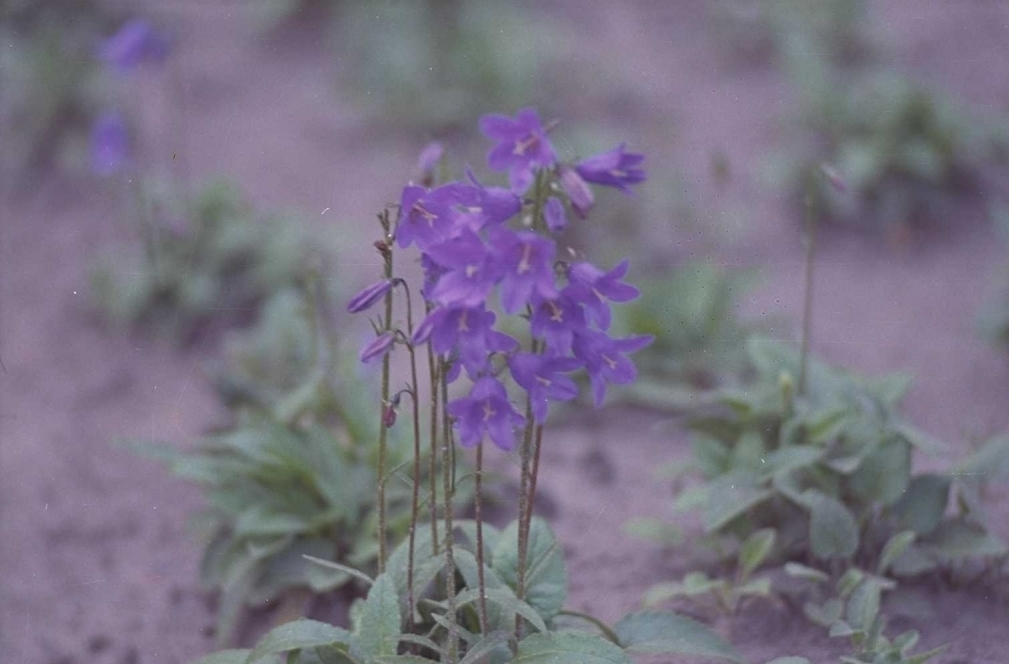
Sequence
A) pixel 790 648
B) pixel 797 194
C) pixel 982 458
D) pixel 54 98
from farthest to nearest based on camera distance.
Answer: pixel 54 98 → pixel 797 194 → pixel 982 458 → pixel 790 648

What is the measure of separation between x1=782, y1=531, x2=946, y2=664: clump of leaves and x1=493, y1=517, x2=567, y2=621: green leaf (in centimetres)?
62

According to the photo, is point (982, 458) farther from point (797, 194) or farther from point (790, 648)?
point (797, 194)

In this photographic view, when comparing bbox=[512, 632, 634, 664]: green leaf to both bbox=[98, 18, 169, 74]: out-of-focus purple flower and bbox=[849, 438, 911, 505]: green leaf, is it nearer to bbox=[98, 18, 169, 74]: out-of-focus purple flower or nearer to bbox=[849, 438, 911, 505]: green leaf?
bbox=[849, 438, 911, 505]: green leaf

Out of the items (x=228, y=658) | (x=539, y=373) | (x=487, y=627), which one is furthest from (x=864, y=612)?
(x=228, y=658)

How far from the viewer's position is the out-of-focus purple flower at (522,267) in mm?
2402

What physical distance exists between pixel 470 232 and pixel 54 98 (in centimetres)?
543

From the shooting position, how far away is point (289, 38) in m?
8.00

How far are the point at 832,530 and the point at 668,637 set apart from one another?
0.68 meters

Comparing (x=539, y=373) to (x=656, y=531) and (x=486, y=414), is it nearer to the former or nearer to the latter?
(x=486, y=414)

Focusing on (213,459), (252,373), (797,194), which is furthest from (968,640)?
(797,194)

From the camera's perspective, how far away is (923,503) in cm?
361

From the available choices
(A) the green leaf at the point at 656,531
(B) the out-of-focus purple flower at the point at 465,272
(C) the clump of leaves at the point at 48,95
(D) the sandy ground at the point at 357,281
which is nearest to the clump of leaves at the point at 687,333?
(D) the sandy ground at the point at 357,281

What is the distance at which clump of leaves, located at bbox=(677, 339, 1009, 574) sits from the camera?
3504 mm

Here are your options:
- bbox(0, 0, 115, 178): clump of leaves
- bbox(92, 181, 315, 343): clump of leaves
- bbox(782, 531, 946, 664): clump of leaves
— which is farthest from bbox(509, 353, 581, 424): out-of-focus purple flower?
bbox(0, 0, 115, 178): clump of leaves
